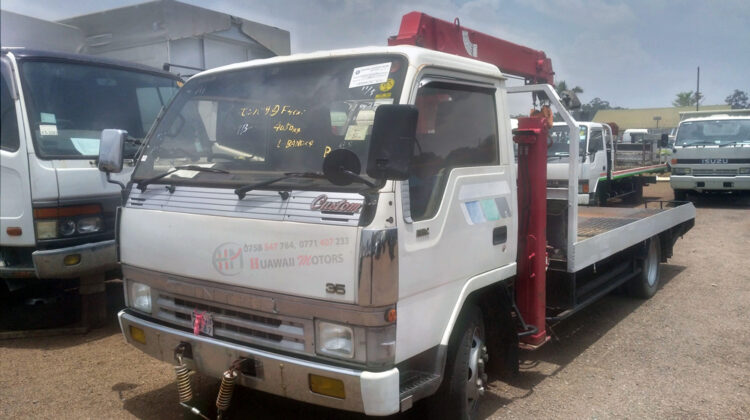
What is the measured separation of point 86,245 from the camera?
17.2 feet

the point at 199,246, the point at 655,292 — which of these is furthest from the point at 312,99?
the point at 655,292

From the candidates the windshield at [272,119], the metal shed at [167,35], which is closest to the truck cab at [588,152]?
the metal shed at [167,35]

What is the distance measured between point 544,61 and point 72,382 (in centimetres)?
466

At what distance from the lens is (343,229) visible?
2881 millimetres

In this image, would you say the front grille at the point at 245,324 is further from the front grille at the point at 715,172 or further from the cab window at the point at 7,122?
the front grille at the point at 715,172

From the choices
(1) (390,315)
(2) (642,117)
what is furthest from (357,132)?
(2) (642,117)

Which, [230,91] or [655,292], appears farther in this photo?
[655,292]

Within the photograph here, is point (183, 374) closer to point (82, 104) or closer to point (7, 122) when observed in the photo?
point (7, 122)

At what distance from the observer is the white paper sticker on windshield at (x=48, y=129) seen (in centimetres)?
523

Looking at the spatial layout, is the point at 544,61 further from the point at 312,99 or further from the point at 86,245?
the point at 86,245

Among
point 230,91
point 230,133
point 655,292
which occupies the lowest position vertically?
point 655,292

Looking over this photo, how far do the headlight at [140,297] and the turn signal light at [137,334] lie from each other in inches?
4.7

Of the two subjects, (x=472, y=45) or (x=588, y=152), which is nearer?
(x=472, y=45)

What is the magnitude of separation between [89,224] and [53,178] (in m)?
0.49
